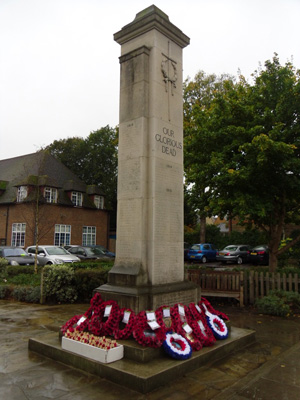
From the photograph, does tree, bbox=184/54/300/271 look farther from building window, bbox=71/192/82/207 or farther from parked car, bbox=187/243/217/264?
building window, bbox=71/192/82/207

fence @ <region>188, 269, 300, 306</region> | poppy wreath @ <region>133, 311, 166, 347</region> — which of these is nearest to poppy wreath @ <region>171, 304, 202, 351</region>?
poppy wreath @ <region>133, 311, 166, 347</region>

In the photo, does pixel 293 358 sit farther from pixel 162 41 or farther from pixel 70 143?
pixel 70 143

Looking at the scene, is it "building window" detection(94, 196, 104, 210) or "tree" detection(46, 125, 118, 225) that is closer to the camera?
"building window" detection(94, 196, 104, 210)

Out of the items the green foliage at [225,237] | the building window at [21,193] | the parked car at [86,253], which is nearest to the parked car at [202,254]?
the green foliage at [225,237]

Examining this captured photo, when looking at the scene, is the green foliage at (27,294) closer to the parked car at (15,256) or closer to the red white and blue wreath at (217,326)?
the parked car at (15,256)

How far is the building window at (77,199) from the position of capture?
33.8 meters

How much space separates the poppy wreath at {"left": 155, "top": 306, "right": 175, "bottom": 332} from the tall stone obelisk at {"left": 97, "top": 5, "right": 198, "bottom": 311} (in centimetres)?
15

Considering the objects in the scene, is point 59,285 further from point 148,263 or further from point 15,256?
point 15,256

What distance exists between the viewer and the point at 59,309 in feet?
31.3

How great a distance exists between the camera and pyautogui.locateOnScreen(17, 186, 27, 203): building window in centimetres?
3056

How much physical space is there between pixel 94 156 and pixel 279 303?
3626 centimetres

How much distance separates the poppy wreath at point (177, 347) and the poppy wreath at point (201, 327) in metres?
0.46

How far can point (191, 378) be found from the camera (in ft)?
14.8

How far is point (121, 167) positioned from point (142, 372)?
138 inches
